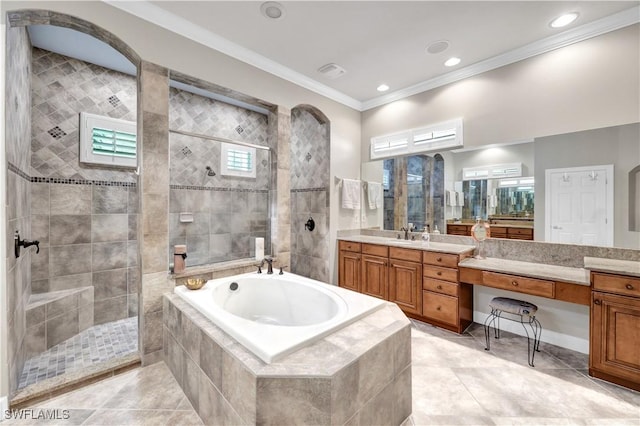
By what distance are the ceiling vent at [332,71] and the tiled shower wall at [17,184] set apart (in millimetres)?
2426

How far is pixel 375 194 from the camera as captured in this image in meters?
3.95

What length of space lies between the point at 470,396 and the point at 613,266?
1408mm

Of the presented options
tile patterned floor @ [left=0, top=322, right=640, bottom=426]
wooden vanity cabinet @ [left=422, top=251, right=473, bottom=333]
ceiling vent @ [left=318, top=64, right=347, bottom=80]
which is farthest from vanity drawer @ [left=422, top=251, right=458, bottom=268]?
ceiling vent @ [left=318, top=64, right=347, bottom=80]

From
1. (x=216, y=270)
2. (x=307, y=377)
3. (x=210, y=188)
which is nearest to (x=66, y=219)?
(x=210, y=188)

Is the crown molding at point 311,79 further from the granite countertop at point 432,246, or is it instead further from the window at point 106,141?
the granite countertop at point 432,246

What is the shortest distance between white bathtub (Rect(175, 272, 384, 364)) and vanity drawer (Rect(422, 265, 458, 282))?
3.78ft

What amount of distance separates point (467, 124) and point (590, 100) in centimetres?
97

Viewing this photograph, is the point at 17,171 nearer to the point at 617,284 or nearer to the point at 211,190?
the point at 211,190

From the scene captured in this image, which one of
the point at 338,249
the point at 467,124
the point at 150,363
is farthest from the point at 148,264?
the point at 467,124

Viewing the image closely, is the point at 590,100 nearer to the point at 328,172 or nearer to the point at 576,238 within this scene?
the point at 576,238

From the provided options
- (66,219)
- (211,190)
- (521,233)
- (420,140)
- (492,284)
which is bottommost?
(492,284)

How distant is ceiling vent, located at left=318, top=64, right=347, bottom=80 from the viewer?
2.99 meters

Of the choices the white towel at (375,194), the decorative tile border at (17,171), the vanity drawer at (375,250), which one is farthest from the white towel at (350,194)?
the decorative tile border at (17,171)

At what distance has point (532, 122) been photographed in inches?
103
